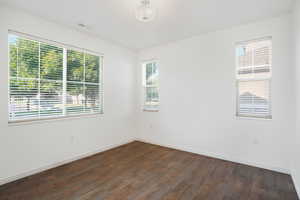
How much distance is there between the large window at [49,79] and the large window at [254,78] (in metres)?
3.23

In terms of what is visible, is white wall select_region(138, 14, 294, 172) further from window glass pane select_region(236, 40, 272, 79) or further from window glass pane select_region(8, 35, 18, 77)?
window glass pane select_region(8, 35, 18, 77)

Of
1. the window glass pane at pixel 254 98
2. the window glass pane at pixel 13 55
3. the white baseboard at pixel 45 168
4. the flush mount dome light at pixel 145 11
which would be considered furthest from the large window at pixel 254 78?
the window glass pane at pixel 13 55

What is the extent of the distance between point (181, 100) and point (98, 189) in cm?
259

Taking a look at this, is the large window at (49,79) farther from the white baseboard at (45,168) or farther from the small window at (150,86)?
the small window at (150,86)

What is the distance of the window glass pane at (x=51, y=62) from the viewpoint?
2.73m

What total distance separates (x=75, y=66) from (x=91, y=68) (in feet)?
1.25

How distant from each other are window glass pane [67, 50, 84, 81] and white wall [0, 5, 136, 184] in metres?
0.22

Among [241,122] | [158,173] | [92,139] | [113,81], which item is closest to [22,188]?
[92,139]

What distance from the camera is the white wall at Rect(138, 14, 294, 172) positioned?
2.58 m

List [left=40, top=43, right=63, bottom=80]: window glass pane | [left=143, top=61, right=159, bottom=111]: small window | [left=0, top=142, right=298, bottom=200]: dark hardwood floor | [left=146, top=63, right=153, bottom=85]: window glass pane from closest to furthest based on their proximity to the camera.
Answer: [left=0, top=142, right=298, bottom=200]: dark hardwood floor
[left=40, top=43, right=63, bottom=80]: window glass pane
[left=143, top=61, right=159, bottom=111]: small window
[left=146, top=63, right=153, bottom=85]: window glass pane

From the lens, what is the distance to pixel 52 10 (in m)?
2.47

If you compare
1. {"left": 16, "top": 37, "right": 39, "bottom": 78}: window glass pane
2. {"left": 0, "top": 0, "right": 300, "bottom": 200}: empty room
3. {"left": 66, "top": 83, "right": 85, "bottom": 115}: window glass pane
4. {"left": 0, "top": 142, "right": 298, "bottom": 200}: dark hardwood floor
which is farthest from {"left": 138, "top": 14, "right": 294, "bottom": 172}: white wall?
{"left": 16, "top": 37, "right": 39, "bottom": 78}: window glass pane

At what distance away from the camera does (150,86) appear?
4.47m

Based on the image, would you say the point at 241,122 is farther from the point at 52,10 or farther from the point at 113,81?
the point at 52,10
